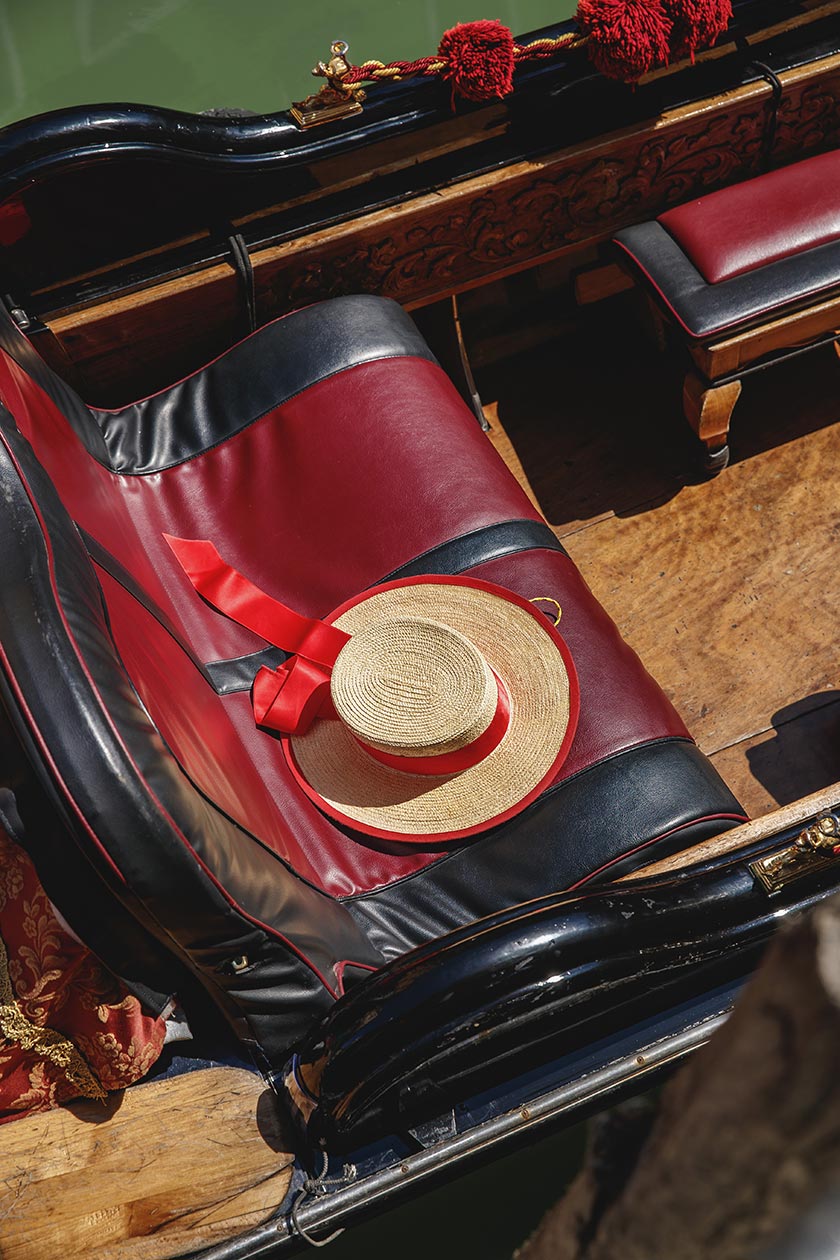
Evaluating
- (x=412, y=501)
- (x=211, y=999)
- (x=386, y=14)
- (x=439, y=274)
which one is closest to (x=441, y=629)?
(x=412, y=501)

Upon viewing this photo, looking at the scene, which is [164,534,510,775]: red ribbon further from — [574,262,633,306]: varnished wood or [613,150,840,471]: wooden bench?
[574,262,633,306]: varnished wood

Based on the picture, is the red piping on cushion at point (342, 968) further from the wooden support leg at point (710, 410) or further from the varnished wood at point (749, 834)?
the wooden support leg at point (710, 410)

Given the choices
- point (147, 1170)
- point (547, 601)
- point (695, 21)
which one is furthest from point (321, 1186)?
point (695, 21)

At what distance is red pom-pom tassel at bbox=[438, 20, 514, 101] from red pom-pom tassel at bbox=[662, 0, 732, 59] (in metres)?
0.33

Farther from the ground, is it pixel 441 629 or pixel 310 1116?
pixel 441 629

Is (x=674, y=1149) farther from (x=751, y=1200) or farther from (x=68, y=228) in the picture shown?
(x=68, y=228)

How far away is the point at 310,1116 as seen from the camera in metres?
1.24

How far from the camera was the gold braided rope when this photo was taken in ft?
4.17

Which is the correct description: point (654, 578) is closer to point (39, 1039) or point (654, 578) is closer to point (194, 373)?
point (194, 373)

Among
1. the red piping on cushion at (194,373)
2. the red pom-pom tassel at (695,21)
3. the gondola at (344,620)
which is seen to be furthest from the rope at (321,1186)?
the red pom-pom tassel at (695,21)

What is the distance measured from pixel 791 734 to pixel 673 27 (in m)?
1.40

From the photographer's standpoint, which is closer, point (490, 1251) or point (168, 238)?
point (490, 1251)

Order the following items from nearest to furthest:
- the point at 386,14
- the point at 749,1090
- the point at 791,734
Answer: the point at 749,1090, the point at 791,734, the point at 386,14

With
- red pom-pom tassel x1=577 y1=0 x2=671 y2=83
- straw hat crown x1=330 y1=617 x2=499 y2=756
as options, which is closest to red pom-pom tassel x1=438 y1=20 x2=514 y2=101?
red pom-pom tassel x1=577 y1=0 x2=671 y2=83
